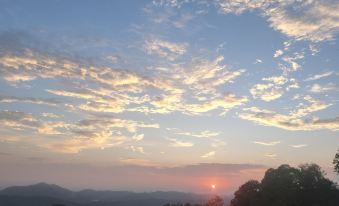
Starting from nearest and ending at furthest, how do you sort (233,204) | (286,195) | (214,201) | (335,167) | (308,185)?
(335,167) → (286,195) → (308,185) → (233,204) → (214,201)

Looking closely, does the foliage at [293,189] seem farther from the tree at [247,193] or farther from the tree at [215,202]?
the tree at [215,202]

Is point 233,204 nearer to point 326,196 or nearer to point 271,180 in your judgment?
point 271,180

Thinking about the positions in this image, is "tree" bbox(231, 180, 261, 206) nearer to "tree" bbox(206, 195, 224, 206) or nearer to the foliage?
the foliage

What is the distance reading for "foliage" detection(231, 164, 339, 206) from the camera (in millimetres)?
86875

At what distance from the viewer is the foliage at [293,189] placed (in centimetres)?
8688

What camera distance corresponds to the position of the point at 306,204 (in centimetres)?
8788

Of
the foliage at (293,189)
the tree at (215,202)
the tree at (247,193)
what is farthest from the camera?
the tree at (215,202)

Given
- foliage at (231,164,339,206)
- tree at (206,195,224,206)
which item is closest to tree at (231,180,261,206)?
foliage at (231,164,339,206)

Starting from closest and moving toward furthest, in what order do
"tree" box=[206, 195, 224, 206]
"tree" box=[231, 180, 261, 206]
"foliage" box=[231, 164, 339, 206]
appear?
"foliage" box=[231, 164, 339, 206] → "tree" box=[231, 180, 261, 206] → "tree" box=[206, 195, 224, 206]

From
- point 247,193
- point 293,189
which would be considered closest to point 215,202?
point 247,193

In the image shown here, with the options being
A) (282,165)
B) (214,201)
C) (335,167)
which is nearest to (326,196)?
(282,165)

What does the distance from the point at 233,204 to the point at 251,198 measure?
6.43 metres

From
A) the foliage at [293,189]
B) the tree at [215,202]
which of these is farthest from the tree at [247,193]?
Result: the tree at [215,202]

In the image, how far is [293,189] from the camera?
87438mm
